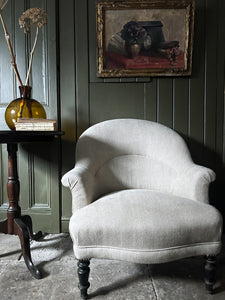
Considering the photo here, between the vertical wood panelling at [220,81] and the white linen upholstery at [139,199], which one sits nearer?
the white linen upholstery at [139,199]

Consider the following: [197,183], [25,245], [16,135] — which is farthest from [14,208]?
[197,183]

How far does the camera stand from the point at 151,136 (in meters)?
1.68

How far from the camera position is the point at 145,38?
1870mm

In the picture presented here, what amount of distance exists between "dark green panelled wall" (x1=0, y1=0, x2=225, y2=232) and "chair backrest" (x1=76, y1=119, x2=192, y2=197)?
291 millimetres

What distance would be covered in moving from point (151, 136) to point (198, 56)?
0.80 metres

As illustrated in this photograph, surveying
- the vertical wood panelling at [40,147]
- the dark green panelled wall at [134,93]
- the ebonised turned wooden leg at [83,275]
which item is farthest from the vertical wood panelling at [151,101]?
the ebonised turned wooden leg at [83,275]

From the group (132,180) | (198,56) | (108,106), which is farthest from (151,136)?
(198,56)

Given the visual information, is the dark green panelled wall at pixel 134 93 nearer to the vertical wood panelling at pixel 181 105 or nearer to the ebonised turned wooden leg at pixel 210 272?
the vertical wood panelling at pixel 181 105

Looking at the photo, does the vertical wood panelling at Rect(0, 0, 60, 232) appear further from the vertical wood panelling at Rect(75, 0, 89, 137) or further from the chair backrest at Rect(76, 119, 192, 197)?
the chair backrest at Rect(76, 119, 192, 197)

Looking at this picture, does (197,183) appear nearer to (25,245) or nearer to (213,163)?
(213,163)

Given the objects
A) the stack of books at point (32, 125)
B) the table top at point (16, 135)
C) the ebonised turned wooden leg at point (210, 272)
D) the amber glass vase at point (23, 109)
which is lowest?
the ebonised turned wooden leg at point (210, 272)

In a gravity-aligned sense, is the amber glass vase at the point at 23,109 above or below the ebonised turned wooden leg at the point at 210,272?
above

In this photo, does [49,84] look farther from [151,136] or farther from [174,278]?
[174,278]

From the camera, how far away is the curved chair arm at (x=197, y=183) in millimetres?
1308
